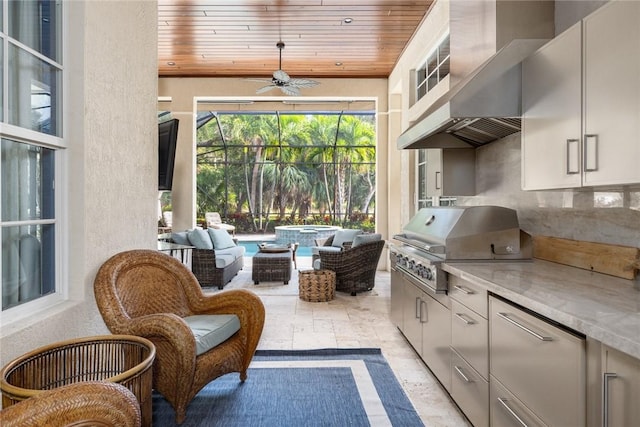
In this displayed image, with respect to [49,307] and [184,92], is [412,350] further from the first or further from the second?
[184,92]

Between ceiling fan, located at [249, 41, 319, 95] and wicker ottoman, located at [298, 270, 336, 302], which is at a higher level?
ceiling fan, located at [249, 41, 319, 95]

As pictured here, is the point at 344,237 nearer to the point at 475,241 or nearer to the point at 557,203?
the point at 475,241

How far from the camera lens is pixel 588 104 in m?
1.61

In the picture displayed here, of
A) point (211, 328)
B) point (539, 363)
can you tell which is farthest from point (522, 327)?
point (211, 328)

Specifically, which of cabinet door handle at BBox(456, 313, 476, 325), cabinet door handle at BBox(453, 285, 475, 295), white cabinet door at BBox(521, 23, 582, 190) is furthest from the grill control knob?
white cabinet door at BBox(521, 23, 582, 190)

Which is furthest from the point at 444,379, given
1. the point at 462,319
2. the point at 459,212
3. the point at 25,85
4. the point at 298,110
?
the point at 298,110

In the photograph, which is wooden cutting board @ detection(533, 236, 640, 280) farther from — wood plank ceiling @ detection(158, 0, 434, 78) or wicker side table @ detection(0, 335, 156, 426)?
wood plank ceiling @ detection(158, 0, 434, 78)

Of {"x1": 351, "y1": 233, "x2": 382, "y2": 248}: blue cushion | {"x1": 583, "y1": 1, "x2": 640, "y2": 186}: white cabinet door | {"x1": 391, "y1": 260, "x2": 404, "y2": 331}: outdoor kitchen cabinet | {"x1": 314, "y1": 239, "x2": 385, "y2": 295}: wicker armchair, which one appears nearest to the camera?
{"x1": 583, "y1": 1, "x2": 640, "y2": 186}: white cabinet door

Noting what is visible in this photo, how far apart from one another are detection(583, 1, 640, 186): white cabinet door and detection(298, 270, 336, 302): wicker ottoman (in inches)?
140

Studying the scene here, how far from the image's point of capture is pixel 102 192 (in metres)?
2.18

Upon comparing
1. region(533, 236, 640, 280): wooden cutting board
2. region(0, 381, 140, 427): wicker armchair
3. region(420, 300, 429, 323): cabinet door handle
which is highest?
region(533, 236, 640, 280): wooden cutting board

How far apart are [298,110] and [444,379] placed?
7.45 meters

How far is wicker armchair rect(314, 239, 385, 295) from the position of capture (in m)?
5.15

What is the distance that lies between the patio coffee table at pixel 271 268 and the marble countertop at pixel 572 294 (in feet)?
12.5
